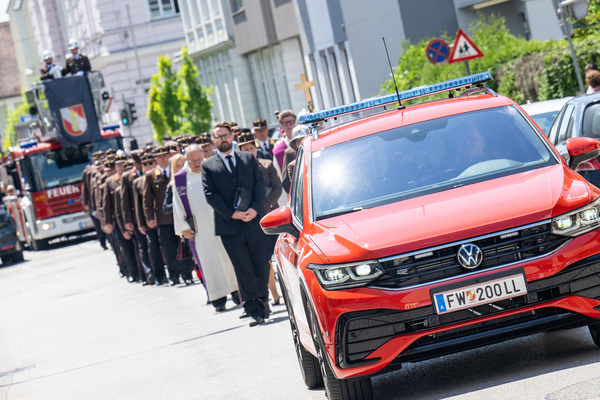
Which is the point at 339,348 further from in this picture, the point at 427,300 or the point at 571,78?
the point at 571,78

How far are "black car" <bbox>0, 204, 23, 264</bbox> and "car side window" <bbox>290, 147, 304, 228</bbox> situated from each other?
27679 millimetres

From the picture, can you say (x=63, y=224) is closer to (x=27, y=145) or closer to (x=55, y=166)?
(x=55, y=166)

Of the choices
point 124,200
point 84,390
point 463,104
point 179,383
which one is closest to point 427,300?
point 463,104

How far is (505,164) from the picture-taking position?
25.3ft

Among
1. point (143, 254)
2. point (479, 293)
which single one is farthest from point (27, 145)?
point (479, 293)

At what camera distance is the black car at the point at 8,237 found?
116 ft

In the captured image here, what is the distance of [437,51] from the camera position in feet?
85.5

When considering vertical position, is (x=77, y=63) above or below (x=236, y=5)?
below

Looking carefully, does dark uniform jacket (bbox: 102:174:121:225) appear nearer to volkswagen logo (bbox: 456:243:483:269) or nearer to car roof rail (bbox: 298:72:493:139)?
car roof rail (bbox: 298:72:493:139)

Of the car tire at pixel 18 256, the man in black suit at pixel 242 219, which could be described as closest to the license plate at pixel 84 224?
the car tire at pixel 18 256

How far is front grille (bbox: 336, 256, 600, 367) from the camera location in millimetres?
6781

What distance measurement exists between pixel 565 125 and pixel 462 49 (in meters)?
10.5

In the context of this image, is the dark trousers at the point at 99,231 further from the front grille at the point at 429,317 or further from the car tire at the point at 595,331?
→ the front grille at the point at 429,317

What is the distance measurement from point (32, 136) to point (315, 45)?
1000 centimetres
